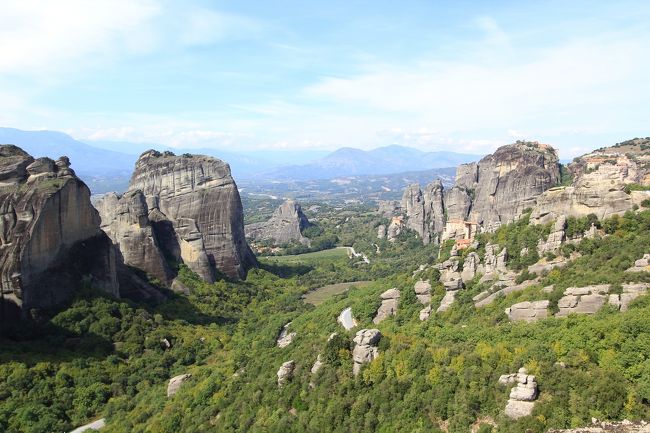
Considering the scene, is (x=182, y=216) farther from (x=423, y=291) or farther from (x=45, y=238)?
(x=423, y=291)

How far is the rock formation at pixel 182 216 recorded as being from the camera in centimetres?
5250

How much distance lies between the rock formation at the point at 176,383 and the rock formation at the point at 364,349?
1290 cm

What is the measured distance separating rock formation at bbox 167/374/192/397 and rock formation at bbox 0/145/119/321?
1196 centimetres

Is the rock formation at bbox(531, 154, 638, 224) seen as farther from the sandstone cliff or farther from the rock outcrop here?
the rock outcrop

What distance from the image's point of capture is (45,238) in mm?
39344

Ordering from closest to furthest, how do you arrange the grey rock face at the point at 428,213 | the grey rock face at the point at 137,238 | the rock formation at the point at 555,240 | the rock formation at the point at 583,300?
the rock formation at the point at 583,300 < the rock formation at the point at 555,240 < the grey rock face at the point at 137,238 < the grey rock face at the point at 428,213

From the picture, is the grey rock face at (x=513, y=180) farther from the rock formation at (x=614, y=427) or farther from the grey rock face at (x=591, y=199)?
the rock formation at (x=614, y=427)

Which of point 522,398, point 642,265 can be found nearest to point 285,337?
point 642,265

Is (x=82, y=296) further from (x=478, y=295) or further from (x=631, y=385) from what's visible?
(x=631, y=385)

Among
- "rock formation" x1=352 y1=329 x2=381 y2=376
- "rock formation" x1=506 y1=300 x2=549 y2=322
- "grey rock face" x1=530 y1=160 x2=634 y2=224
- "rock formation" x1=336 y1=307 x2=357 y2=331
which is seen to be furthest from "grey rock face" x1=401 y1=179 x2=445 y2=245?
"rock formation" x1=352 y1=329 x2=381 y2=376

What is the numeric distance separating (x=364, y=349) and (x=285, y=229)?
9319 cm

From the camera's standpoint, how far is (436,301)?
34.4m

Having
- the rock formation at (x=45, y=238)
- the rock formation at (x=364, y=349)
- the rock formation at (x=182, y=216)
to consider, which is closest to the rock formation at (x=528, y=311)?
the rock formation at (x=364, y=349)

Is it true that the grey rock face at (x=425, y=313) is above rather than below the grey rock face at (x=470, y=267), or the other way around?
below
